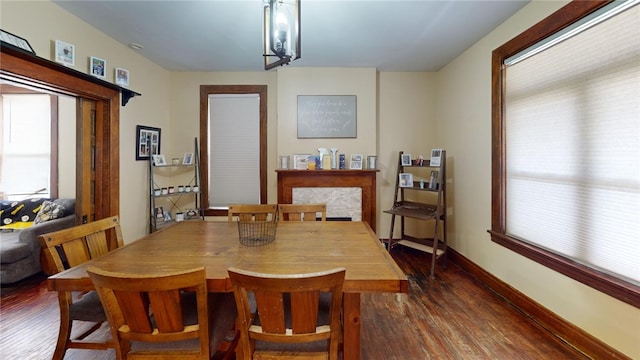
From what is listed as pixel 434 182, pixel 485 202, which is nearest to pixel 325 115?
pixel 434 182

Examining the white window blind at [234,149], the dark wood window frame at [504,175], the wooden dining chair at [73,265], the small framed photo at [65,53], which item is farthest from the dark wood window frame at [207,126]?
the dark wood window frame at [504,175]

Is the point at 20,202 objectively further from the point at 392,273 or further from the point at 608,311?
the point at 608,311

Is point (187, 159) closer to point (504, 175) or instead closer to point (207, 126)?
point (207, 126)

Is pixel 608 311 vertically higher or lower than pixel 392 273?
lower

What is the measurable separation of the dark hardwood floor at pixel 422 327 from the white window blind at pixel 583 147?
0.68 m

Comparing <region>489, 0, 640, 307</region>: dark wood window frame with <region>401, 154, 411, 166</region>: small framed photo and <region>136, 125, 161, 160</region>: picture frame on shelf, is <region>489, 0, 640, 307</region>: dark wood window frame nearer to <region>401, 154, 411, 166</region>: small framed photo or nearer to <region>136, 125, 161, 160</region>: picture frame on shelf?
<region>401, 154, 411, 166</region>: small framed photo

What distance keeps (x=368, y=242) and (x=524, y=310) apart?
1.73 metres

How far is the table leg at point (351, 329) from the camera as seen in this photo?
4.42 feet

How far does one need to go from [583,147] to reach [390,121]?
8.24ft

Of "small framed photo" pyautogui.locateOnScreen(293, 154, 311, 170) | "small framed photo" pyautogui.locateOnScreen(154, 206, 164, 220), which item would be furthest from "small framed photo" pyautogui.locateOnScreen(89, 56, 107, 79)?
"small framed photo" pyautogui.locateOnScreen(293, 154, 311, 170)

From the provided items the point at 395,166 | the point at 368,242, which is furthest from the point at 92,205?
the point at 395,166

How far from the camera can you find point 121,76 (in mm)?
3164

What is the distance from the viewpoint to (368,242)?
1.77 metres

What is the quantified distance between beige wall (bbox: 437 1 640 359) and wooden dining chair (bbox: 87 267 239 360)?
2338 mm
